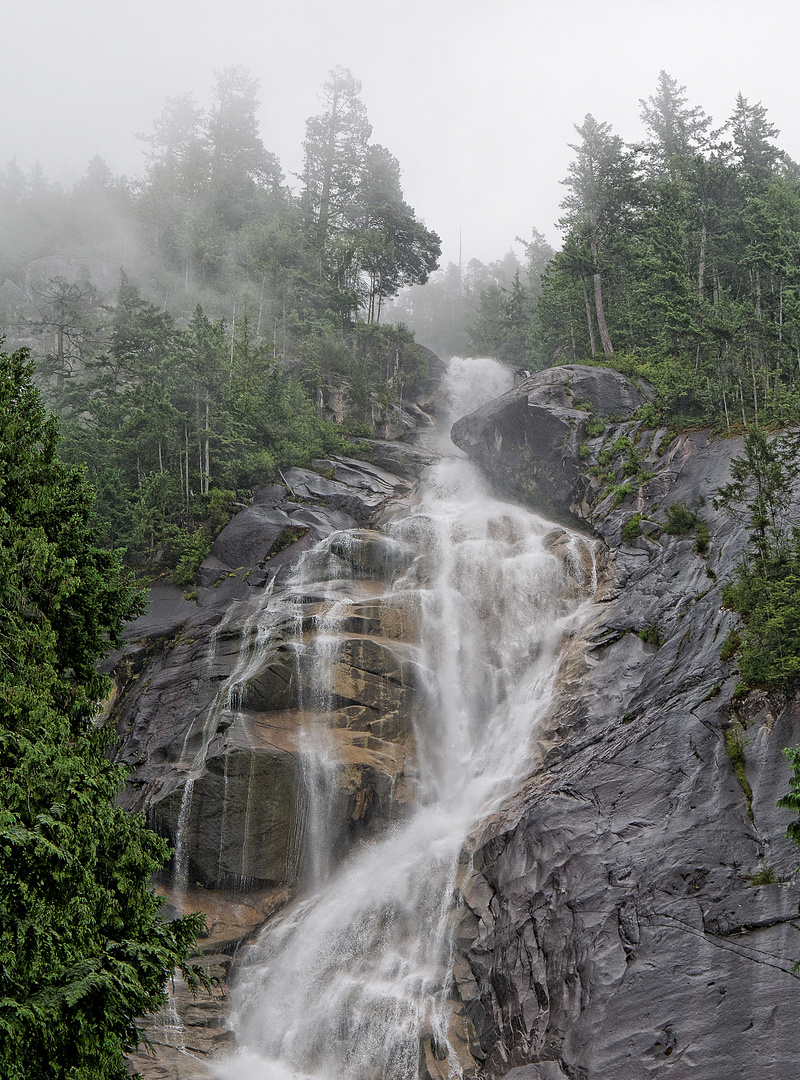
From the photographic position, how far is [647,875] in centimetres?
1451

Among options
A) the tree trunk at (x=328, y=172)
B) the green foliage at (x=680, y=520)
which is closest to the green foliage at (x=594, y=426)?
the green foliage at (x=680, y=520)

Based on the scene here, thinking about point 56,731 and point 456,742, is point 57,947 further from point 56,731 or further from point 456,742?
point 456,742

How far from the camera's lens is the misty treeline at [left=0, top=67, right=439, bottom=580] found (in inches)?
1298

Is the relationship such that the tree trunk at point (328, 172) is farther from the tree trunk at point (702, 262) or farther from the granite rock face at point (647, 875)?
the granite rock face at point (647, 875)

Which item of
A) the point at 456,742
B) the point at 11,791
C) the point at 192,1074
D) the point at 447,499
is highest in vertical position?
the point at 447,499

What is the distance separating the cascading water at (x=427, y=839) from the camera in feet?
54.1

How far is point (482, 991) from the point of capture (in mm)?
15789

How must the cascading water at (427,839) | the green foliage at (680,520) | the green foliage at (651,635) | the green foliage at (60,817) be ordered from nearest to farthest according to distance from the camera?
the green foliage at (60,817), the cascading water at (427,839), the green foliage at (651,635), the green foliage at (680,520)

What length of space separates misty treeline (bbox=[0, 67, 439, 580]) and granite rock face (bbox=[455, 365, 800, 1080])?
1766 centimetres

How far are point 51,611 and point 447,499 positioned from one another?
25.5 m

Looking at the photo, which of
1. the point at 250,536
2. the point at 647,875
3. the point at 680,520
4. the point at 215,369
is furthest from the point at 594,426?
the point at 647,875

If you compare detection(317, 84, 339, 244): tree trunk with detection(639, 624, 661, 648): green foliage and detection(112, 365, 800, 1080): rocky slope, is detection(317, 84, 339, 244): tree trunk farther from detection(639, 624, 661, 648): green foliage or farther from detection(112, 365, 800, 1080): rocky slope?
detection(639, 624, 661, 648): green foliage

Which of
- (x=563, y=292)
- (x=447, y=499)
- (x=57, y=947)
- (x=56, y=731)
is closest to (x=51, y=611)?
(x=56, y=731)

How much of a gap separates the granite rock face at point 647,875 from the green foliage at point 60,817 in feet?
23.9
